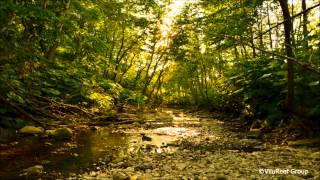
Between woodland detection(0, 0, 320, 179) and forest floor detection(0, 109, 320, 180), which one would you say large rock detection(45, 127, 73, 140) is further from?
woodland detection(0, 0, 320, 179)

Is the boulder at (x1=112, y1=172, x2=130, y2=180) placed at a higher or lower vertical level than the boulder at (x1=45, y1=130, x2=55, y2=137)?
lower

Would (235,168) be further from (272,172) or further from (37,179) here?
(37,179)

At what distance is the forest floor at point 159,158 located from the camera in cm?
717

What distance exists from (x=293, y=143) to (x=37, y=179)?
7599 millimetres

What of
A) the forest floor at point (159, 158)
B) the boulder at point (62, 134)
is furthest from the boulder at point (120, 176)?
the boulder at point (62, 134)

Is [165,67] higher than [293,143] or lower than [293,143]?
higher

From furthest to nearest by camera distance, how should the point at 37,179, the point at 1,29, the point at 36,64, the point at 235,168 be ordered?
the point at 36,64
the point at 1,29
the point at 235,168
the point at 37,179

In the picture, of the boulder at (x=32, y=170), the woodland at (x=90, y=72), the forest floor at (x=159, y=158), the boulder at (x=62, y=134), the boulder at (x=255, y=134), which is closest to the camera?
the boulder at (x=32, y=170)

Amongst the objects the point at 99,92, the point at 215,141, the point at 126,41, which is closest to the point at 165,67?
the point at 126,41

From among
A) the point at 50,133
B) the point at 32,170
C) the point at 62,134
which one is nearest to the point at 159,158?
the point at 32,170

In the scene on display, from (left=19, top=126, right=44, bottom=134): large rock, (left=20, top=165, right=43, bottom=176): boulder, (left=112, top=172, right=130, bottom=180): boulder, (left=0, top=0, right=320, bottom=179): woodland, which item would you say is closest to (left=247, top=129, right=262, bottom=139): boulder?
(left=0, top=0, right=320, bottom=179): woodland

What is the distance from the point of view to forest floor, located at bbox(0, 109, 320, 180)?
7168mm

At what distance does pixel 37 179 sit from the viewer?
6625 millimetres

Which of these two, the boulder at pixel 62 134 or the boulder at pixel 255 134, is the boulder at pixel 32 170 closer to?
the boulder at pixel 62 134
